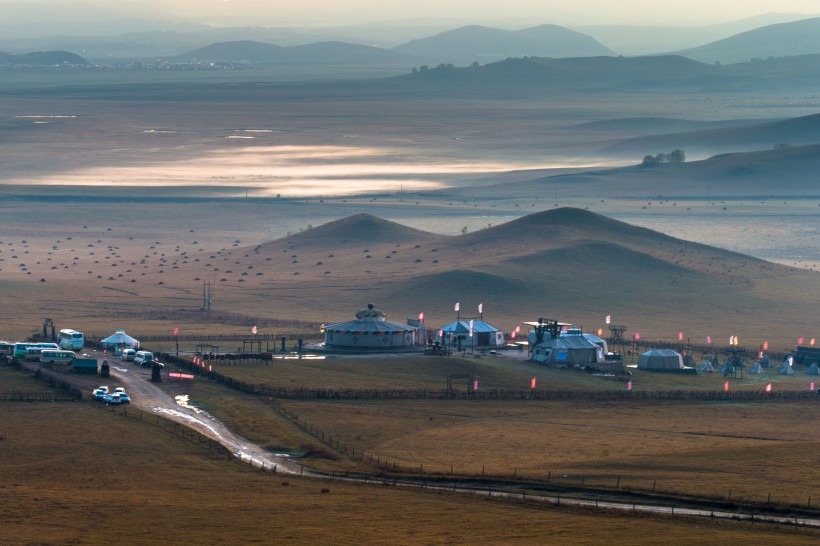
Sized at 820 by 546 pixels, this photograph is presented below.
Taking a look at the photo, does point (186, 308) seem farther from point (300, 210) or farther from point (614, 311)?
point (300, 210)

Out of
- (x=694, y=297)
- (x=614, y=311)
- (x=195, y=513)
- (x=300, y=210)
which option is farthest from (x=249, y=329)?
(x=300, y=210)

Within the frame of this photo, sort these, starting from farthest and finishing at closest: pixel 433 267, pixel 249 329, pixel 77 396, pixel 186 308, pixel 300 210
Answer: pixel 300 210
pixel 433 267
pixel 186 308
pixel 249 329
pixel 77 396

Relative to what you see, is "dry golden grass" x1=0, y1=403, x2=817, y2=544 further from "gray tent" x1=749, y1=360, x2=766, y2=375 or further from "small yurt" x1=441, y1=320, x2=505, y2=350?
"gray tent" x1=749, y1=360, x2=766, y2=375

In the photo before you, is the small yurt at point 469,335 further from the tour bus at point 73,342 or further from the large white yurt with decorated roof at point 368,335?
the tour bus at point 73,342

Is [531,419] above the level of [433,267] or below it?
below

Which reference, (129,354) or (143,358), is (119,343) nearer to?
(129,354)

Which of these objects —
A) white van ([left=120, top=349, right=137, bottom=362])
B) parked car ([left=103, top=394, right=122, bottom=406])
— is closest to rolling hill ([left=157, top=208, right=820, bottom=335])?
white van ([left=120, top=349, right=137, bottom=362])

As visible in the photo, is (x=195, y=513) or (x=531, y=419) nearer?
(x=195, y=513)
